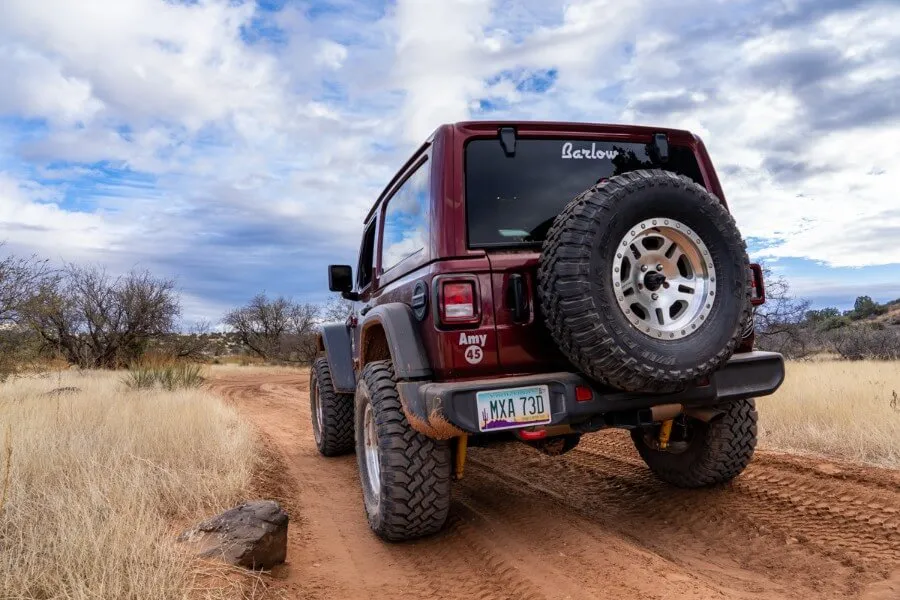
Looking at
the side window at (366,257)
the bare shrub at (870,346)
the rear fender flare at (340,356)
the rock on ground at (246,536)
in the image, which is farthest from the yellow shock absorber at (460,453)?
the bare shrub at (870,346)

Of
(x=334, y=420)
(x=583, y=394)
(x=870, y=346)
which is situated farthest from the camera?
(x=870, y=346)

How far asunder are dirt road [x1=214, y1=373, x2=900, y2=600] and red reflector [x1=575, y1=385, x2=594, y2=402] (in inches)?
31.5

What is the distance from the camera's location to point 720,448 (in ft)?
12.6

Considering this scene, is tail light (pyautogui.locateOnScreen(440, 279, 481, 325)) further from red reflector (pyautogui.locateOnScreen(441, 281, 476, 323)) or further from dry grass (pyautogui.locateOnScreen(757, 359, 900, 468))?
dry grass (pyautogui.locateOnScreen(757, 359, 900, 468))

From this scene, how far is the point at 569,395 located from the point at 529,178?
4.01 ft

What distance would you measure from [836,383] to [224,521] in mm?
7955

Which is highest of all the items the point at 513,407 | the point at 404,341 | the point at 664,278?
the point at 664,278

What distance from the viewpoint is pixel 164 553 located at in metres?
2.62

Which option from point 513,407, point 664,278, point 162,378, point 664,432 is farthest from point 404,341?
point 162,378

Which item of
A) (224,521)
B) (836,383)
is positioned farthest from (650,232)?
(836,383)

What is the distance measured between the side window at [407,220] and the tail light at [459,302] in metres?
0.45

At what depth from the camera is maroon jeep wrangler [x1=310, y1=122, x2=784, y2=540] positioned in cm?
276

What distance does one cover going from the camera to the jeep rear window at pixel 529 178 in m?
3.23

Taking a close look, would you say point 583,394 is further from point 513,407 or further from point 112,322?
point 112,322
